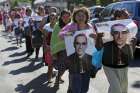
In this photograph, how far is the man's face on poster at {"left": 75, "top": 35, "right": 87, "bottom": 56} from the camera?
6594 mm

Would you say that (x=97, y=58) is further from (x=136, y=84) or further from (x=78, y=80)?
(x=136, y=84)

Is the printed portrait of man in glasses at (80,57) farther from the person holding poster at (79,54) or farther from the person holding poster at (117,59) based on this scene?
the person holding poster at (117,59)

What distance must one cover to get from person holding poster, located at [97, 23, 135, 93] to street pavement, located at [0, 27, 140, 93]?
9.32ft

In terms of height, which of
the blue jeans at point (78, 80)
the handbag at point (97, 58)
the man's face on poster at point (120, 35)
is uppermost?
the man's face on poster at point (120, 35)

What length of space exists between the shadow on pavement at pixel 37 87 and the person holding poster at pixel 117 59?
3.10m

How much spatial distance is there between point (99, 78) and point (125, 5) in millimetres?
4762

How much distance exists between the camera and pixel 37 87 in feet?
32.6

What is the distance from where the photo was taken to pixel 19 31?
19.1 meters

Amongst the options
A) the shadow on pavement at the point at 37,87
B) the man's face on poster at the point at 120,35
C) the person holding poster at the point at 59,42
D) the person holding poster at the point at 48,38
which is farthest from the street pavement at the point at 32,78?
the man's face on poster at the point at 120,35

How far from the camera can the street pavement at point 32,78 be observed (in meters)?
9.60

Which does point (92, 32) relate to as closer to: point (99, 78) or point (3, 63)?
point (99, 78)

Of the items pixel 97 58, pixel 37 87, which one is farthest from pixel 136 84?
pixel 97 58

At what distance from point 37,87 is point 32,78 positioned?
4.00 feet

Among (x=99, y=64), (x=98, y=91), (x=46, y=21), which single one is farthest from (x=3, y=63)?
(x=99, y=64)
